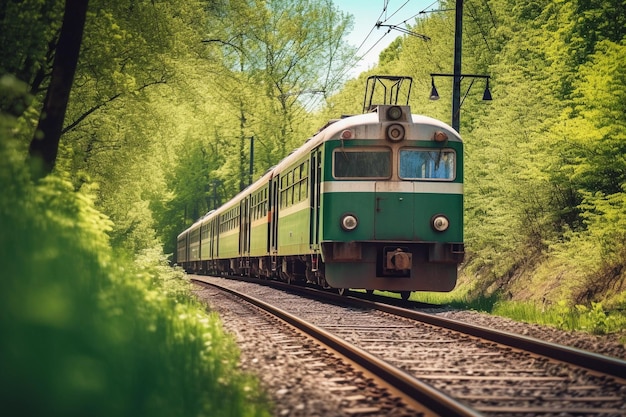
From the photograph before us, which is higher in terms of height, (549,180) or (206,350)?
(549,180)

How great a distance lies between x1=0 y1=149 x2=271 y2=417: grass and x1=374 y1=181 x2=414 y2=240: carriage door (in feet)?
22.8

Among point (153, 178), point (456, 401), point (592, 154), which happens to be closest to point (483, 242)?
point (592, 154)

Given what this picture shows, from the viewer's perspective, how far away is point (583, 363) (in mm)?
7246

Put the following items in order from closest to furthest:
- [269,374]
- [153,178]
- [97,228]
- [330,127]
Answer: [269,374] → [97,228] → [330,127] → [153,178]

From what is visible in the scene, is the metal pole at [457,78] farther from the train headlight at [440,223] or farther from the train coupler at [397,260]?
the train coupler at [397,260]

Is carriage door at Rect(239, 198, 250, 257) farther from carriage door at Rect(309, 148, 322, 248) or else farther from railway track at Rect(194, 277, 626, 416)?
railway track at Rect(194, 277, 626, 416)

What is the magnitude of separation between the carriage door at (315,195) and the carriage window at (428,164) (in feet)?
5.06

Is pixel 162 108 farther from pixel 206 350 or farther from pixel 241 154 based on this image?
pixel 241 154

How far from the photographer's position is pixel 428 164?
1433 centimetres

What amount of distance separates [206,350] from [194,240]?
43172mm

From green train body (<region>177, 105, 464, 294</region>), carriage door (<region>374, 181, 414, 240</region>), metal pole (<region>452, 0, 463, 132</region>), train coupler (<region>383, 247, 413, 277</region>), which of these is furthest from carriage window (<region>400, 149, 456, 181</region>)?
metal pole (<region>452, 0, 463, 132</region>)

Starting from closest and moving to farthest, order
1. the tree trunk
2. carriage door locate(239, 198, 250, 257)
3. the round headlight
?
the tree trunk
the round headlight
carriage door locate(239, 198, 250, 257)

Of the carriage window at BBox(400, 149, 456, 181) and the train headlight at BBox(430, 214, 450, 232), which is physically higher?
the carriage window at BBox(400, 149, 456, 181)

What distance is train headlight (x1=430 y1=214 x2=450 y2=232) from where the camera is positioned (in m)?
14.1
